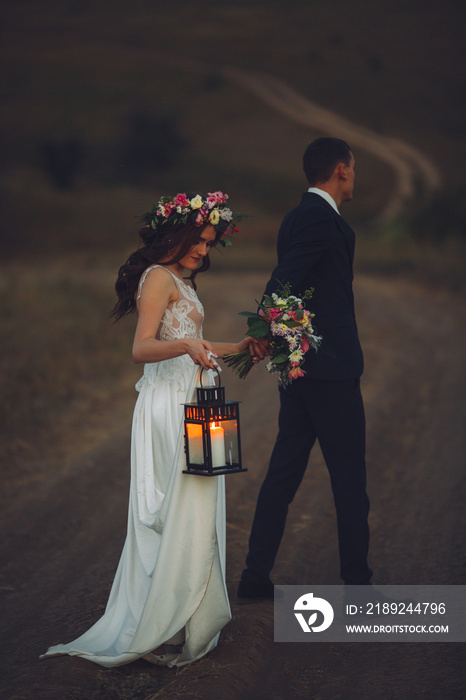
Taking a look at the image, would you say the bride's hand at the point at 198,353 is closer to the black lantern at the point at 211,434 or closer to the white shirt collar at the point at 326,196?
the black lantern at the point at 211,434

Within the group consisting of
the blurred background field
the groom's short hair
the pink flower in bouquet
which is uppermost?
the blurred background field

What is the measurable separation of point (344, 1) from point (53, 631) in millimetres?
56741

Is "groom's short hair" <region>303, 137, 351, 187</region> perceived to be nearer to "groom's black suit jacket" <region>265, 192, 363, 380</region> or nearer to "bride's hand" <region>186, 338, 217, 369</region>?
"groom's black suit jacket" <region>265, 192, 363, 380</region>

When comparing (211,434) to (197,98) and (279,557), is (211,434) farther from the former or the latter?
(197,98)

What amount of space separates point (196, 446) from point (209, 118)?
1979 inches

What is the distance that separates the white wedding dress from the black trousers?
21.7 inches

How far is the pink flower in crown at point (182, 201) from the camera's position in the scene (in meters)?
3.69

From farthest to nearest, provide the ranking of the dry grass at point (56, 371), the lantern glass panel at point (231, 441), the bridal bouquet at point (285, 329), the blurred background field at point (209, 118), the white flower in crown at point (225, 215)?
the blurred background field at point (209, 118), the dry grass at point (56, 371), the white flower in crown at point (225, 215), the bridal bouquet at point (285, 329), the lantern glass panel at point (231, 441)

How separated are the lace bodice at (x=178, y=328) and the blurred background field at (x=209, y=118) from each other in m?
11.9

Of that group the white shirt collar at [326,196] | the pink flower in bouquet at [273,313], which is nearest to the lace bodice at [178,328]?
the pink flower in bouquet at [273,313]

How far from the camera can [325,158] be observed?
13.6 ft

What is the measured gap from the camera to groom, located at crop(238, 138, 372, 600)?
399cm

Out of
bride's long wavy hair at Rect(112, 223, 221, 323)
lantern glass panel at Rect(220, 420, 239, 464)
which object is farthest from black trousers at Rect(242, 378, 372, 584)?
bride's long wavy hair at Rect(112, 223, 221, 323)

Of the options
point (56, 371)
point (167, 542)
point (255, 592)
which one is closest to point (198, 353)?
point (167, 542)
